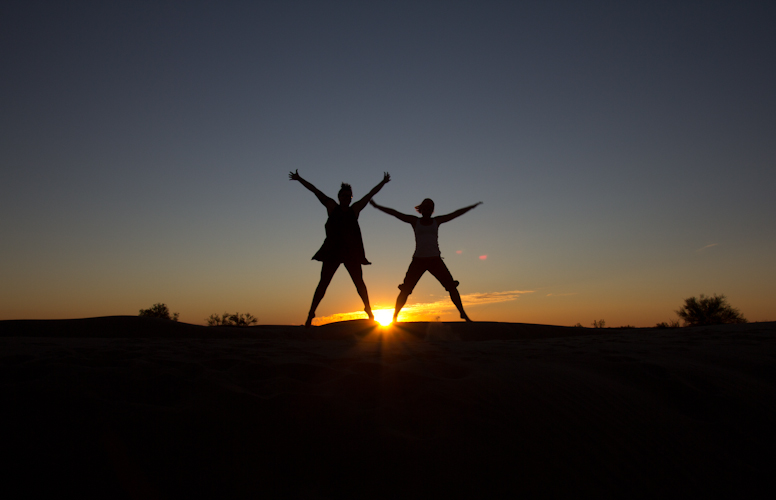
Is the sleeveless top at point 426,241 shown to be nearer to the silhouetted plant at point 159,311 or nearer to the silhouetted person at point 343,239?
the silhouetted person at point 343,239

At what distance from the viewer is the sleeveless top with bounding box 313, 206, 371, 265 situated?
19.4 ft

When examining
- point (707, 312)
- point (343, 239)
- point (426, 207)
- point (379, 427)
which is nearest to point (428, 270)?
point (426, 207)

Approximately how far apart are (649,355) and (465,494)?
7.26ft

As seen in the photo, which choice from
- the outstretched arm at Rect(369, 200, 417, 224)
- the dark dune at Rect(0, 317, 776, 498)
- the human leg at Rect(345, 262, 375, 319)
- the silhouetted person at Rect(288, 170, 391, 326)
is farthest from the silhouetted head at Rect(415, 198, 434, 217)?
the dark dune at Rect(0, 317, 776, 498)

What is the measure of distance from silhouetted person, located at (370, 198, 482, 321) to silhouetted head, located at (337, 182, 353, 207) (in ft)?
1.30

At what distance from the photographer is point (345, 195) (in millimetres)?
5945

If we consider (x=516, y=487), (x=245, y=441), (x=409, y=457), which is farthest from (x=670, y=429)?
(x=245, y=441)

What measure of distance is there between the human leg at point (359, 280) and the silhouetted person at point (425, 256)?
510 mm

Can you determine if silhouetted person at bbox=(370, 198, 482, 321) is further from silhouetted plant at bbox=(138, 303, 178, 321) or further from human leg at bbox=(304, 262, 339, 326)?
silhouetted plant at bbox=(138, 303, 178, 321)

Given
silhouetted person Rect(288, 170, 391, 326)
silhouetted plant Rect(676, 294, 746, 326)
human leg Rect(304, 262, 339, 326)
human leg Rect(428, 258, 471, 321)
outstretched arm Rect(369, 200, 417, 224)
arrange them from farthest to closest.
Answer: silhouetted plant Rect(676, 294, 746, 326)
outstretched arm Rect(369, 200, 417, 224)
human leg Rect(428, 258, 471, 321)
silhouetted person Rect(288, 170, 391, 326)
human leg Rect(304, 262, 339, 326)

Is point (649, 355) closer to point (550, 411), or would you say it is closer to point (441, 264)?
point (550, 411)

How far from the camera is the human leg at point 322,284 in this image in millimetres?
5750

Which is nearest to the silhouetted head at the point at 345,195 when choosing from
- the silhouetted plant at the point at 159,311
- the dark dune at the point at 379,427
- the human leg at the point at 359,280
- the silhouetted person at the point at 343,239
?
the silhouetted person at the point at 343,239

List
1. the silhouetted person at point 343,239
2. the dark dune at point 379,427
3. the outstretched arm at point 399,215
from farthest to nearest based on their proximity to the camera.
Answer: the outstretched arm at point 399,215 < the silhouetted person at point 343,239 < the dark dune at point 379,427
